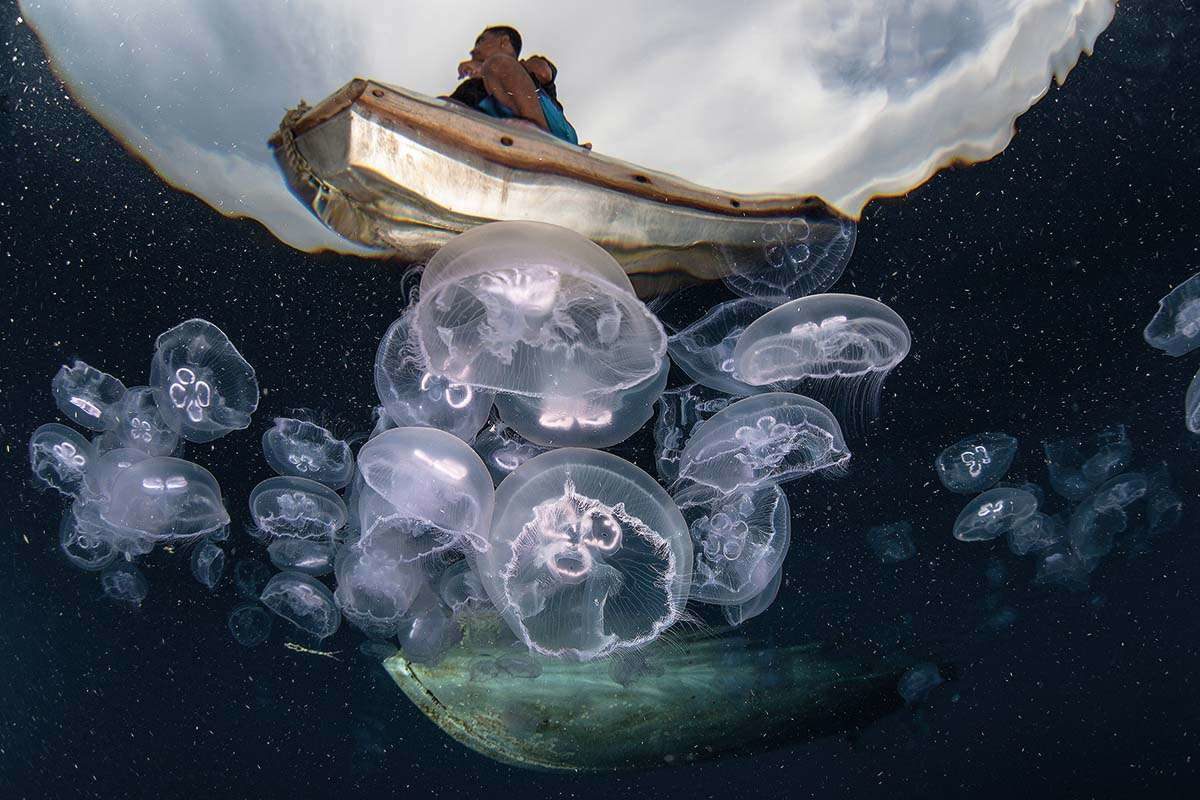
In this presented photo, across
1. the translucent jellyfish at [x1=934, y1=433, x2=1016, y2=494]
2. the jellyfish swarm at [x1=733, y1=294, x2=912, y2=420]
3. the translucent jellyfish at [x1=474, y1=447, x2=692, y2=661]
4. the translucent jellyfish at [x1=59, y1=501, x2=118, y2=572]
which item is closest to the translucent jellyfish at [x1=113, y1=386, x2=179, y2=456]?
the translucent jellyfish at [x1=59, y1=501, x2=118, y2=572]

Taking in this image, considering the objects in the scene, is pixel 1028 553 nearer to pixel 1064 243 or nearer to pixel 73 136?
pixel 1064 243

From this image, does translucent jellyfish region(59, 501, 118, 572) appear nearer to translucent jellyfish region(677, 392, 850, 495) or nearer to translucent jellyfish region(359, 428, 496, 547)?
translucent jellyfish region(359, 428, 496, 547)

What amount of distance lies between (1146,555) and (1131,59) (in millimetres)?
6075

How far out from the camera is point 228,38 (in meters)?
3.14

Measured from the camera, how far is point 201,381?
456 cm

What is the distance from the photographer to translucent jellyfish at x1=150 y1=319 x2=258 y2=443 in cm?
447

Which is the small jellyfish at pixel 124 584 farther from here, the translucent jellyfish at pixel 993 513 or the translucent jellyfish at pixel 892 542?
the translucent jellyfish at pixel 993 513

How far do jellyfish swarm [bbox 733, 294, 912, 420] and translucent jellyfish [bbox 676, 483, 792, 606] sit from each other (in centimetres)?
105

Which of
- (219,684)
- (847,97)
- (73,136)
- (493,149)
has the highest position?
(847,97)

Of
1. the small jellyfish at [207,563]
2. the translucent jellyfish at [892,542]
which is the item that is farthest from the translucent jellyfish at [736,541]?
the small jellyfish at [207,563]

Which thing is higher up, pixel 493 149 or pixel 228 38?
pixel 228 38

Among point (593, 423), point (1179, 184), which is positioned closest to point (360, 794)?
point (593, 423)

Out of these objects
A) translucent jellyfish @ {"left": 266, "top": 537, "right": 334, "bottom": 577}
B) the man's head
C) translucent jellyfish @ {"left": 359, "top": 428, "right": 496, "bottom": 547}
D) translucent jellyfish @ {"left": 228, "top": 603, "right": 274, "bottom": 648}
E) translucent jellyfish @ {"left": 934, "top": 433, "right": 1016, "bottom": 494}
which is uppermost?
translucent jellyfish @ {"left": 934, "top": 433, "right": 1016, "bottom": 494}

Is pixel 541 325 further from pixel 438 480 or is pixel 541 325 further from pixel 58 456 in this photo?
pixel 58 456
